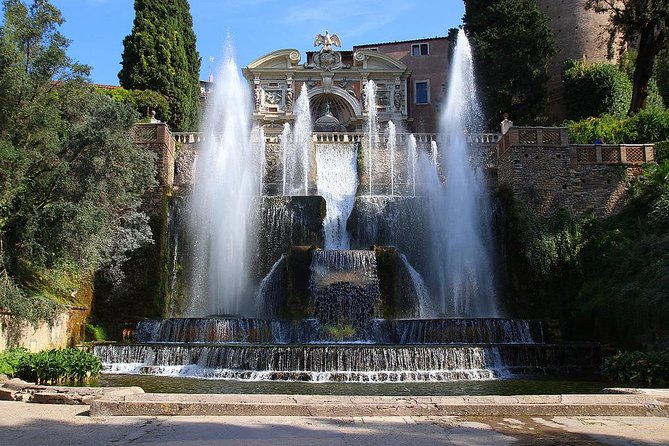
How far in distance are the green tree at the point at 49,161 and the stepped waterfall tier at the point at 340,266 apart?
8.53 feet

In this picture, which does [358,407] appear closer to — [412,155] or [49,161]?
[49,161]

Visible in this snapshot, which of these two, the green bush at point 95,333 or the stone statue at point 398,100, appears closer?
the green bush at point 95,333

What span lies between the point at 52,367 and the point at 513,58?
28.3m

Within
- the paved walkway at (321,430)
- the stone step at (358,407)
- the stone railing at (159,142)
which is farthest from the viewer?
the stone railing at (159,142)

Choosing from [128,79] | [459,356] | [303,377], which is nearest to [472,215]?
[459,356]

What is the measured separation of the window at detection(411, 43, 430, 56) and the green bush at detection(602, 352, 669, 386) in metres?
34.9

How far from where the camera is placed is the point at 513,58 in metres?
33.5

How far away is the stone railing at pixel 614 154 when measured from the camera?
22.3m

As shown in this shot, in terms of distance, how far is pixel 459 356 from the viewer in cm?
1316

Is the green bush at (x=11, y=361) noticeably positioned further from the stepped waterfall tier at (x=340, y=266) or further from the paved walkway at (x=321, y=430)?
the paved walkway at (x=321, y=430)

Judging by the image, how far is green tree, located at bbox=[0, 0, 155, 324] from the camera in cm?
1488

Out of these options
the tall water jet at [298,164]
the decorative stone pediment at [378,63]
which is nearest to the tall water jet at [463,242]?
the tall water jet at [298,164]

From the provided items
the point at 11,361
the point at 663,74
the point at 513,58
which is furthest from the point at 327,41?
the point at 11,361

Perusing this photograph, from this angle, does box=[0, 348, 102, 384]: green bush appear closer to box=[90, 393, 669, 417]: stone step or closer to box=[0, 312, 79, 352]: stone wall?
box=[0, 312, 79, 352]: stone wall
